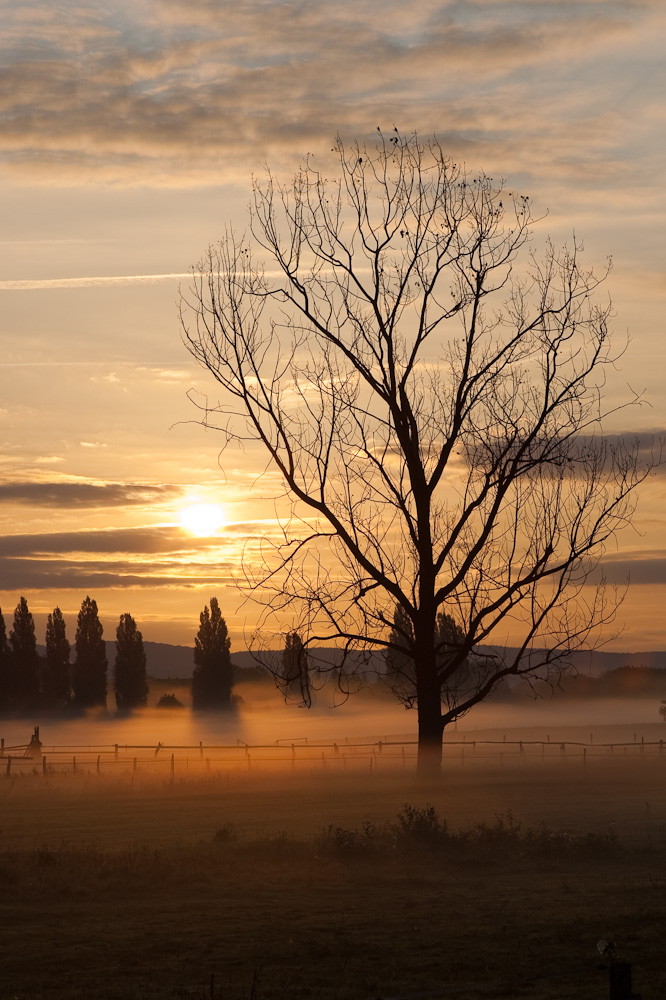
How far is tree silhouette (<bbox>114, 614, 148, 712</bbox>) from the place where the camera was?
106812mm

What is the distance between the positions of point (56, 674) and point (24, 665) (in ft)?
10.4

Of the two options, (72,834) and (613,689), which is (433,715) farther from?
(613,689)

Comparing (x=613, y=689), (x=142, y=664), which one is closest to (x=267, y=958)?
(x=142, y=664)

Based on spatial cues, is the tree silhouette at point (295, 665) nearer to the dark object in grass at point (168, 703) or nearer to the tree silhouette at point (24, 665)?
the tree silhouette at point (24, 665)

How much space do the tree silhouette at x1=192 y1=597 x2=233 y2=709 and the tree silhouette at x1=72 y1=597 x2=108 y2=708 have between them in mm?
8989

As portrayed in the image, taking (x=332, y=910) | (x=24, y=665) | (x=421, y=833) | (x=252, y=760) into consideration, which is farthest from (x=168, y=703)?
(x=332, y=910)

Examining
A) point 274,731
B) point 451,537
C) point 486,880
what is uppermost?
point 451,537

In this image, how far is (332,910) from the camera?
15359 mm

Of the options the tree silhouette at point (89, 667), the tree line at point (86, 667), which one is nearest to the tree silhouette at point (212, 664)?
the tree line at point (86, 667)

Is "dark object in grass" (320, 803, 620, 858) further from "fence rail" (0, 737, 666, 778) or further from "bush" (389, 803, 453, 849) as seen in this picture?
"fence rail" (0, 737, 666, 778)

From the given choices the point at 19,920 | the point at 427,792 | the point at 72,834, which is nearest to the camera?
the point at 19,920

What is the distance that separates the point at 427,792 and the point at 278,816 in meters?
9.15

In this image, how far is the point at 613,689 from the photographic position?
150125 mm

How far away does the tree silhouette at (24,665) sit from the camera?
9794cm
